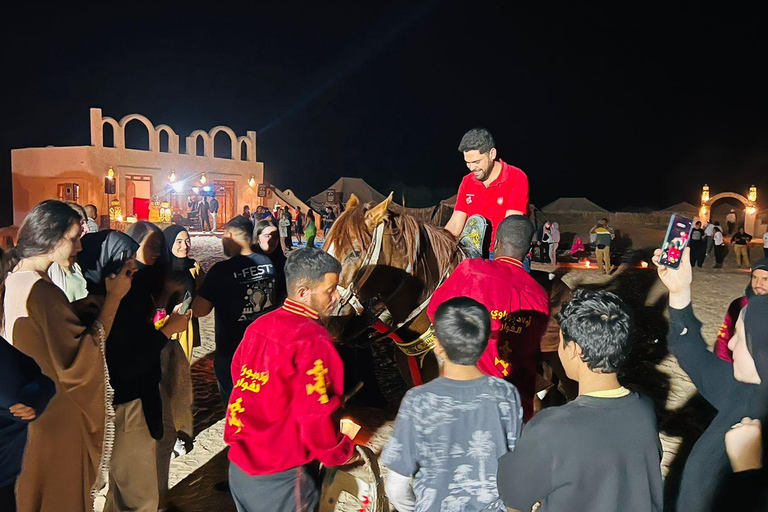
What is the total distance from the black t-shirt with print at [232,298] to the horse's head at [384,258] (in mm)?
765

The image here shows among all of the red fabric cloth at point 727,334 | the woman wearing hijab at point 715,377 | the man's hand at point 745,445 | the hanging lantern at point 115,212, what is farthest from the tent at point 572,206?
the man's hand at point 745,445

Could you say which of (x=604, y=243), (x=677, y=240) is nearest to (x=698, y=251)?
(x=604, y=243)

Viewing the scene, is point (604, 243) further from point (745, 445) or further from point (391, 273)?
point (745, 445)

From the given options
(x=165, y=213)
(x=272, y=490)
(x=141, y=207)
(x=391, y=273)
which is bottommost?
(x=272, y=490)

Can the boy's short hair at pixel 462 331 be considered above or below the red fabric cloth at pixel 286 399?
above

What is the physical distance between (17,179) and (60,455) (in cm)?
3052

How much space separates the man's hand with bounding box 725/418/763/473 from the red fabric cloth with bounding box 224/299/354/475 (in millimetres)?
1655

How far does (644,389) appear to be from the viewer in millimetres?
6941

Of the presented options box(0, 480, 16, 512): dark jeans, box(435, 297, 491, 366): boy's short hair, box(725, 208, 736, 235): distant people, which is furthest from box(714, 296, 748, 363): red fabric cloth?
box(725, 208, 736, 235): distant people

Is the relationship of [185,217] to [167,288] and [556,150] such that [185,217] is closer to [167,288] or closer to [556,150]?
[167,288]

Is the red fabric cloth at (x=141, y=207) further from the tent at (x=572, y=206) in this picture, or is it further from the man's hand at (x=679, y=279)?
the man's hand at (x=679, y=279)

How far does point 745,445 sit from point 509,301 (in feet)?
4.34

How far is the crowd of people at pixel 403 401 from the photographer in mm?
1844

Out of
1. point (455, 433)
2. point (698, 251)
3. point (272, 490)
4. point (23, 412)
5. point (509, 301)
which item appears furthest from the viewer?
point (698, 251)
